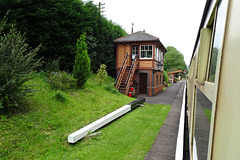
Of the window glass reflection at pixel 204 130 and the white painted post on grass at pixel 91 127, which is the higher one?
the window glass reflection at pixel 204 130

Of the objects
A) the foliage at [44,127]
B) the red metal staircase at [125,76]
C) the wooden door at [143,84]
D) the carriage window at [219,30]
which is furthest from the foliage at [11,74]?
the wooden door at [143,84]

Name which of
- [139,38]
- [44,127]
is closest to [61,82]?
[44,127]

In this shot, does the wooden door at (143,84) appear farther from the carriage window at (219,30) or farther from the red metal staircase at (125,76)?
the carriage window at (219,30)

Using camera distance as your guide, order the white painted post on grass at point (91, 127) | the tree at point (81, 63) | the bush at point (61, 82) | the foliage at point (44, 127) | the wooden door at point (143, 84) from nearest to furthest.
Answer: the foliage at point (44, 127), the white painted post on grass at point (91, 127), the bush at point (61, 82), the tree at point (81, 63), the wooden door at point (143, 84)

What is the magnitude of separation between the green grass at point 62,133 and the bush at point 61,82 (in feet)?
1.62

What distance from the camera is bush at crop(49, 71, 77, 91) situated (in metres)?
6.89

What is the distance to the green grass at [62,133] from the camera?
3525 millimetres

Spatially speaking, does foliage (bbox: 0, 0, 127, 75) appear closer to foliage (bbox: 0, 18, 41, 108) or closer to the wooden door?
foliage (bbox: 0, 18, 41, 108)

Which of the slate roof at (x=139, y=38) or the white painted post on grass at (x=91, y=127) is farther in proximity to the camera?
the slate roof at (x=139, y=38)

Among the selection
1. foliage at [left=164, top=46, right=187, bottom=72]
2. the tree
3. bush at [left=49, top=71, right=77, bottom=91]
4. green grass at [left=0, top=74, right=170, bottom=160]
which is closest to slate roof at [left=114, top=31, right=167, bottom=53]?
the tree

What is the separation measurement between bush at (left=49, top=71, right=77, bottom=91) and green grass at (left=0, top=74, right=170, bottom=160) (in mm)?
494

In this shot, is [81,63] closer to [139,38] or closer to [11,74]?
[11,74]

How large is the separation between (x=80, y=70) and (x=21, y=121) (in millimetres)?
4200

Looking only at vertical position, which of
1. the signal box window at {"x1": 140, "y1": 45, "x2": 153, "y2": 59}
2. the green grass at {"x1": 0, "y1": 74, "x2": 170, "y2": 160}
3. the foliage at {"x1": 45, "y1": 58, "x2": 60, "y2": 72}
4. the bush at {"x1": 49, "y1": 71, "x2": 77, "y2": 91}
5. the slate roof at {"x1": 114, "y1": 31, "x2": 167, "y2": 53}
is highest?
the slate roof at {"x1": 114, "y1": 31, "x2": 167, "y2": 53}
